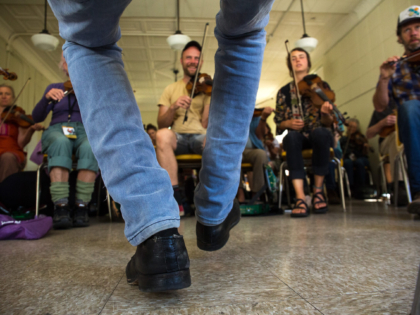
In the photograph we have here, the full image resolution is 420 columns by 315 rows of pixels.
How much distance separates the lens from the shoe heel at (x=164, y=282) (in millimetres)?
456

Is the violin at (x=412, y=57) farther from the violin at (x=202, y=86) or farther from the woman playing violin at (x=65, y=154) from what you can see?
the woman playing violin at (x=65, y=154)

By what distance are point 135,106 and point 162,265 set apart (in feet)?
0.86

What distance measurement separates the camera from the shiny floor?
17.3 inches

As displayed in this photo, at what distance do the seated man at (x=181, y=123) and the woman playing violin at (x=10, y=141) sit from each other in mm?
1070

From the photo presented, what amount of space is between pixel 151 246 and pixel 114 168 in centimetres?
13

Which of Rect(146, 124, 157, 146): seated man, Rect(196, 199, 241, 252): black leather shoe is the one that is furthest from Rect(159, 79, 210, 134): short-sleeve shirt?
Rect(146, 124, 157, 146): seated man

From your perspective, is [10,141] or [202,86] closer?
[202,86]

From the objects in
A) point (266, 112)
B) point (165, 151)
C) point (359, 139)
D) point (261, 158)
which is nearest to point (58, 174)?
point (165, 151)

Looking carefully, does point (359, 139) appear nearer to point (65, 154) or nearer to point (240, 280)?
point (65, 154)

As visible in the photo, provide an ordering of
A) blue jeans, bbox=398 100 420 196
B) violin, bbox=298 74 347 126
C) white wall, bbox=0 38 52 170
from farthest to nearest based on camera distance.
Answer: white wall, bbox=0 38 52 170 < violin, bbox=298 74 347 126 < blue jeans, bbox=398 100 420 196

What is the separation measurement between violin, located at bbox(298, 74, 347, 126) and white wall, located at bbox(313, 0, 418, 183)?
2.71 meters

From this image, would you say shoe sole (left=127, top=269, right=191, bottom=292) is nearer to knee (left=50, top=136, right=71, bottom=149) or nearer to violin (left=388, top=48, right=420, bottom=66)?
knee (left=50, top=136, right=71, bottom=149)

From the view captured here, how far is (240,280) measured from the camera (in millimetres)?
561


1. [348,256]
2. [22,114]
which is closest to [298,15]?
[22,114]
